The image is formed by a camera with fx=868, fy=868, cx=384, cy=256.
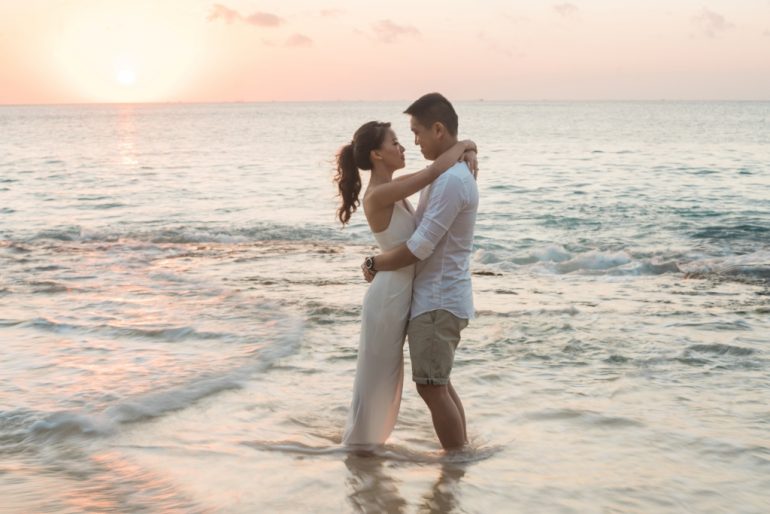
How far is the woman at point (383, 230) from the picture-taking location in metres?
5.00

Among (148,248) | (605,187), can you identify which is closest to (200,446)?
(148,248)

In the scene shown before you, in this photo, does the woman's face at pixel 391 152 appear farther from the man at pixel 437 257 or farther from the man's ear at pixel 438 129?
the man's ear at pixel 438 129

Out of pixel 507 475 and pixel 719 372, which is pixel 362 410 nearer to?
pixel 507 475

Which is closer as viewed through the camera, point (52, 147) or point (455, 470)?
point (455, 470)

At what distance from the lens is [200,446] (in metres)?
5.86

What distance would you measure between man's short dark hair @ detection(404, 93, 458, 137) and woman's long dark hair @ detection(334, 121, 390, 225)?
25 centimetres

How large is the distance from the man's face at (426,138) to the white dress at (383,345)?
39cm

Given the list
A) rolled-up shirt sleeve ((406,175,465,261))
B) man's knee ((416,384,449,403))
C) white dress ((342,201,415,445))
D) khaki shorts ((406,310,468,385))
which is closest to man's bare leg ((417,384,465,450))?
man's knee ((416,384,449,403))

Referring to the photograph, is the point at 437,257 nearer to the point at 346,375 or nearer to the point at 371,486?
the point at 371,486

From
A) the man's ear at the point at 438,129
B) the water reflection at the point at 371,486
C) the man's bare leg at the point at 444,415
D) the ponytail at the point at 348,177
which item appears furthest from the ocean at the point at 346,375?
the man's ear at the point at 438,129

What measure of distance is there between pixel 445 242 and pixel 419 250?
227 millimetres

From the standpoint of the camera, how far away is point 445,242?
16.5ft

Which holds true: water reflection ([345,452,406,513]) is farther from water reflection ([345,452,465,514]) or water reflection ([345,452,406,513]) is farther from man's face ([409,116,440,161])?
man's face ([409,116,440,161])

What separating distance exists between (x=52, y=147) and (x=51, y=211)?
38045 millimetres
